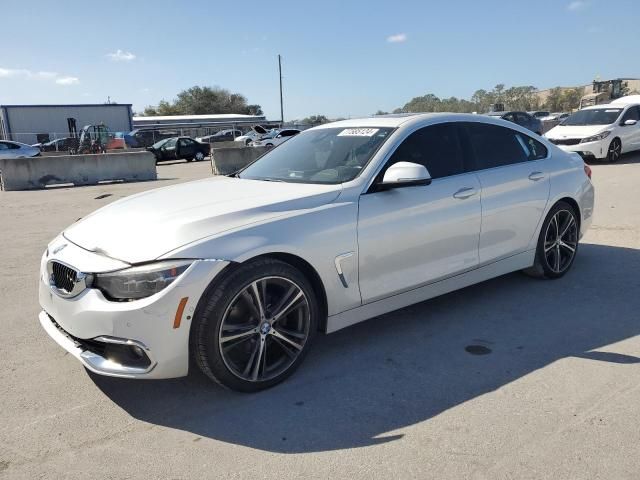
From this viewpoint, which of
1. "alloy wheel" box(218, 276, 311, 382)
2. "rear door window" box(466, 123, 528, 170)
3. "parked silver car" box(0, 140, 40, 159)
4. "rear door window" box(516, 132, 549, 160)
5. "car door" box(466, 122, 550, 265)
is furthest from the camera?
"parked silver car" box(0, 140, 40, 159)

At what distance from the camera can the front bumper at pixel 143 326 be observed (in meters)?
2.86

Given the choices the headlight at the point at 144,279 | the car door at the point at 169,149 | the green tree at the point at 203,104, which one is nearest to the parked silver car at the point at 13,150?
the car door at the point at 169,149

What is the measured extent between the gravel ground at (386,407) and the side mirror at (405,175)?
1.18m

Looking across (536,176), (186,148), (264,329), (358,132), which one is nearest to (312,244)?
(264,329)

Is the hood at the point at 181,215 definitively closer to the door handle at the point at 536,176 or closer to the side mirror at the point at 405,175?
the side mirror at the point at 405,175

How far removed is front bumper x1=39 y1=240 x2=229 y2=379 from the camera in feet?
9.37

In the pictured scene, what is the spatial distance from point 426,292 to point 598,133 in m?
12.9

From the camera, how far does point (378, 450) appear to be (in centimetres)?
267

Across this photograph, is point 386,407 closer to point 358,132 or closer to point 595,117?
point 358,132

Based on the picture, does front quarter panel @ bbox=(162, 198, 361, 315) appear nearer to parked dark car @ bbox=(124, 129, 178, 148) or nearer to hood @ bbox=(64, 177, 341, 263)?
hood @ bbox=(64, 177, 341, 263)

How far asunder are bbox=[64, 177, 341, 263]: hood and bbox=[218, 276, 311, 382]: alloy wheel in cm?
43

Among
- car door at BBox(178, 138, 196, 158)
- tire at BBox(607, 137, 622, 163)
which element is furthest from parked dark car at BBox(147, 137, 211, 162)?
tire at BBox(607, 137, 622, 163)

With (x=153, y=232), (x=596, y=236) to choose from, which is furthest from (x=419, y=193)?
(x=596, y=236)

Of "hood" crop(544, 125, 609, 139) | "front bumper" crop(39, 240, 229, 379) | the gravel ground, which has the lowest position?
the gravel ground
